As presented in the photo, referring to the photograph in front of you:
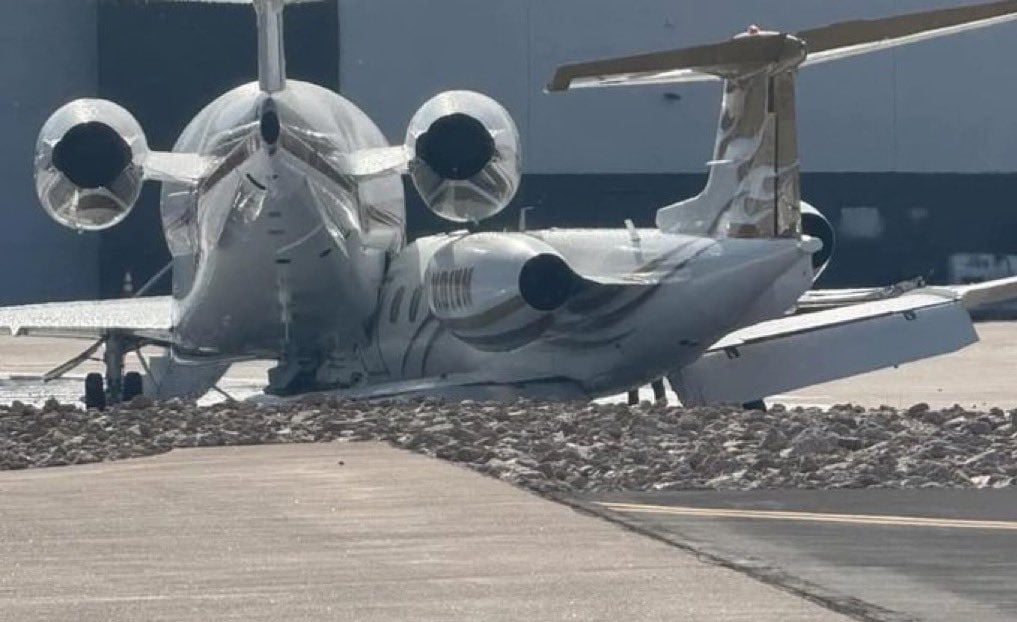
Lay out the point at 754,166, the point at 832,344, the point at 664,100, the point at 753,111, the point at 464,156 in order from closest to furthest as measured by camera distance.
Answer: the point at 464,156, the point at 832,344, the point at 754,166, the point at 753,111, the point at 664,100

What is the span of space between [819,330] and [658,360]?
1999 millimetres

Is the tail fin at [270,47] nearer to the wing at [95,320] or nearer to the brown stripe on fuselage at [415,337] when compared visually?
the brown stripe on fuselage at [415,337]

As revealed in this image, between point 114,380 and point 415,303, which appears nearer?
→ point 415,303

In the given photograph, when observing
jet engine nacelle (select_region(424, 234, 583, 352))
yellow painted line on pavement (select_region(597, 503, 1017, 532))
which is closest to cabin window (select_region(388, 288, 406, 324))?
jet engine nacelle (select_region(424, 234, 583, 352))

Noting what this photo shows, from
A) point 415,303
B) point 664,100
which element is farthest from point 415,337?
point 664,100

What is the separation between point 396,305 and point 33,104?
29844 millimetres

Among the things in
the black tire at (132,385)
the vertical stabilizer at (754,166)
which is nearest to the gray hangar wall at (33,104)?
the black tire at (132,385)

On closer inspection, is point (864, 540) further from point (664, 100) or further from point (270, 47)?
point (664, 100)

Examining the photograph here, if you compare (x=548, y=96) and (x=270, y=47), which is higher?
(x=548, y=96)

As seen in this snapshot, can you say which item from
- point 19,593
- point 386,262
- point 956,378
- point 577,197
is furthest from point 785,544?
point 577,197

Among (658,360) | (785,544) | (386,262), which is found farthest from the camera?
(386,262)

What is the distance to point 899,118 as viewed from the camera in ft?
193

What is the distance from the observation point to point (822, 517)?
13.1m

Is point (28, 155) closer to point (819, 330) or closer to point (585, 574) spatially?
point (819, 330)
